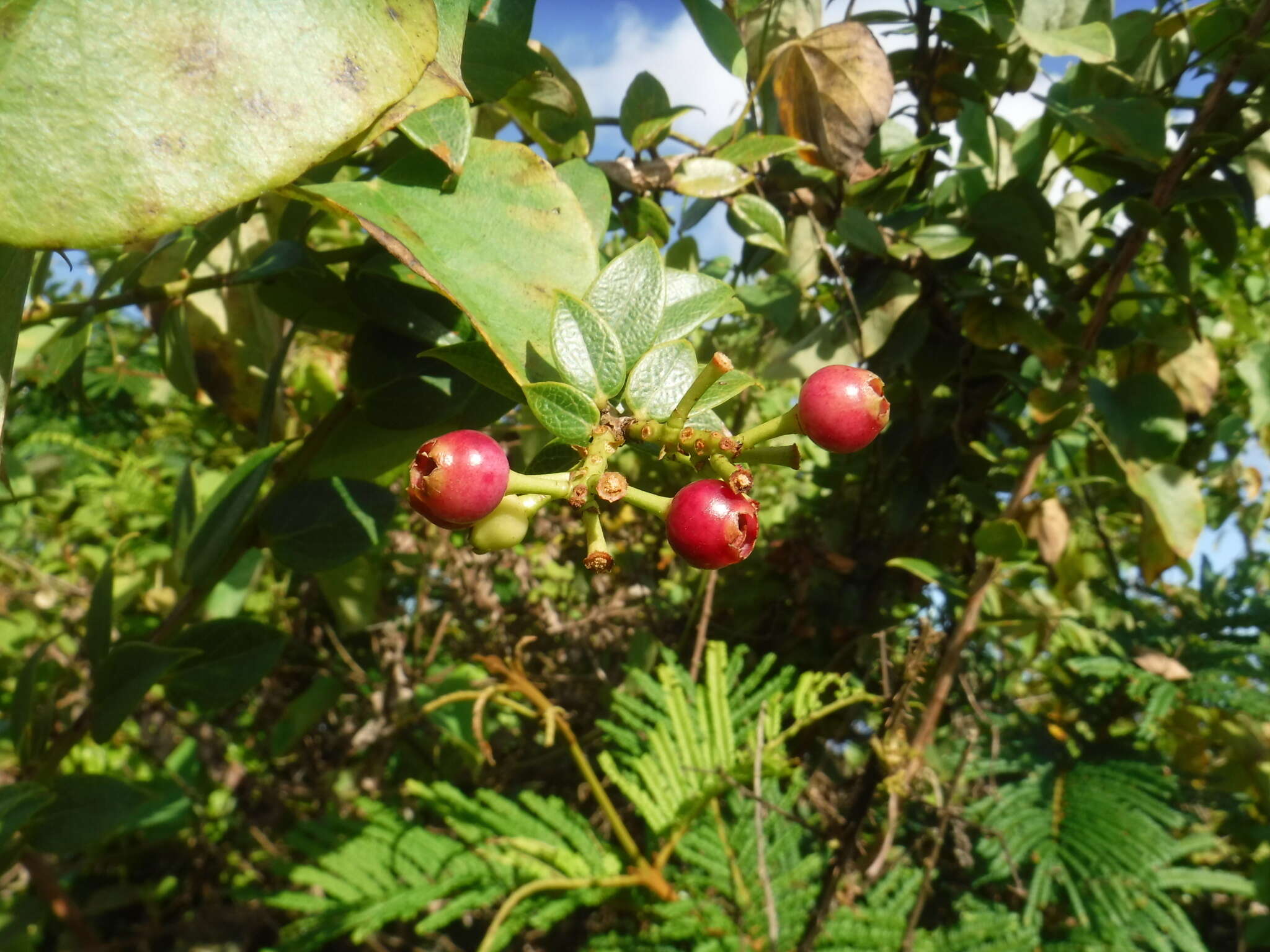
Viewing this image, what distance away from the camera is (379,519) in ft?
2.01

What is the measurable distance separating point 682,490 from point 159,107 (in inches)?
8.5

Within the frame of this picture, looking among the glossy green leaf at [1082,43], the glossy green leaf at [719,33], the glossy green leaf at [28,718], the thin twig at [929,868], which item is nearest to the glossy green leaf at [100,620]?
the glossy green leaf at [28,718]

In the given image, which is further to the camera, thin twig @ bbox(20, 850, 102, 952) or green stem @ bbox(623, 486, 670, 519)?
thin twig @ bbox(20, 850, 102, 952)

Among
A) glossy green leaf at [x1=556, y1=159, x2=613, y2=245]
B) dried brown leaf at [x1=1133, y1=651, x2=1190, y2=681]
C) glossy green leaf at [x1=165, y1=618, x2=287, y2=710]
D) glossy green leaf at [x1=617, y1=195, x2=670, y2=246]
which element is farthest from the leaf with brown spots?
dried brown leaf at [x1=1133, y1=651, x2=1190, y2=681]

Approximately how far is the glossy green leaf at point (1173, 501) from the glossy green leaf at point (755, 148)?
1.79 ft

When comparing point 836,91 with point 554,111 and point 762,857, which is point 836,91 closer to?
point 554,111

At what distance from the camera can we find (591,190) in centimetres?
52

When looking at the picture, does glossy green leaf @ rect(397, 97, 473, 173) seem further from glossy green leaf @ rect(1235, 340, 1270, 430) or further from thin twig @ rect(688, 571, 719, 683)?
glossy green leaf @ rect(1235, 340, 1270, 430)

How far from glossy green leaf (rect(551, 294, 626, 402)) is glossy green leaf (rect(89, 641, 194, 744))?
41 centimetres

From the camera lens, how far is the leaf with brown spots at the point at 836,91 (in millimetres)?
704

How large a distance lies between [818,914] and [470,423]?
56 centimetres

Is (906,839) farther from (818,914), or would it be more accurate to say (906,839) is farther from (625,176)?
(625,176)

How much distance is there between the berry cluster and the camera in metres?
0.31

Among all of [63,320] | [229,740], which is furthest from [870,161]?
[229,740]
